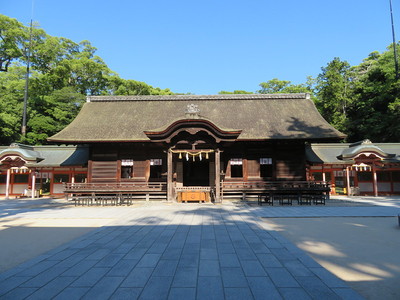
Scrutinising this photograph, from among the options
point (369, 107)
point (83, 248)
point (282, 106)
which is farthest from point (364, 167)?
point (83, 248)

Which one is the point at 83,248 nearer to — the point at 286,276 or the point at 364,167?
the point at 286,276

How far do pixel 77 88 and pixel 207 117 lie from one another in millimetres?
29135

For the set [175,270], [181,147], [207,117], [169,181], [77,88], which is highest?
[77,88]

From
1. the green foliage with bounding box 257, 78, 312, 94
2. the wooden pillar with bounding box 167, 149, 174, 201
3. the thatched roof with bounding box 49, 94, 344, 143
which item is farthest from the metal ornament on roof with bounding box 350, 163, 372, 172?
the green foliage with bounding box 257, 78, 312, 94

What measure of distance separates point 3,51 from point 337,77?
158 feet

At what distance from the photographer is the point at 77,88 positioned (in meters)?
36.8

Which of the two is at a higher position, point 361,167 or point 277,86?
point 277,86

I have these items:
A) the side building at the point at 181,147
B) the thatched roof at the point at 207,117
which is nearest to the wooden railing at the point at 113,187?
the side building at the point at 181,147

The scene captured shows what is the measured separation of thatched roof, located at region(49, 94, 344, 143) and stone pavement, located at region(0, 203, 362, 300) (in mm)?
8983

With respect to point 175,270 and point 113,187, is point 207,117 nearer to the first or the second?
point 113,187

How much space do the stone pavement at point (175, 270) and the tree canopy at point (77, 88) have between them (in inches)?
1044

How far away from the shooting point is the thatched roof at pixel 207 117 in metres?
16.1

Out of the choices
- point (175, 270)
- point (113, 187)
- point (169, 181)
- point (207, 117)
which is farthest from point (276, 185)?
point (175, 270)

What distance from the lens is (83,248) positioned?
19.7ft
